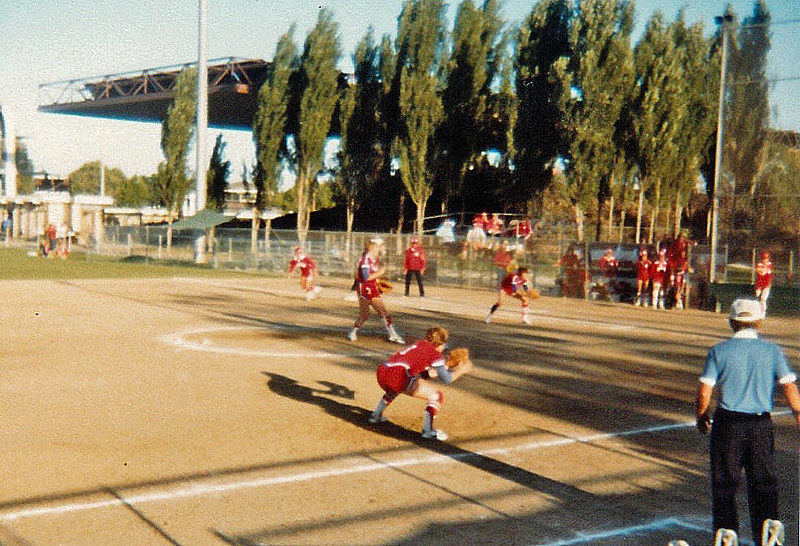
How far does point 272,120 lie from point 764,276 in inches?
1173

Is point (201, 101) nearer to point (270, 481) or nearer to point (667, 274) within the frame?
point (667, 274)

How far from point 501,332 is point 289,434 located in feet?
33.7

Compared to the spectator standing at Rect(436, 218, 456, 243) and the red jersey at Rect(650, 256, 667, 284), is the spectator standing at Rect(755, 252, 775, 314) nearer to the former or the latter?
the red jersey at Rect(650, 256, 667, 284)

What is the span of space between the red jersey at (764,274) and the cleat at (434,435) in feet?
57.1

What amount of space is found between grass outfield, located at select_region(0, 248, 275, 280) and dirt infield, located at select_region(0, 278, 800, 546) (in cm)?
1647

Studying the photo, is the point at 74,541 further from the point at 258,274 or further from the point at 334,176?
the point at 334,176

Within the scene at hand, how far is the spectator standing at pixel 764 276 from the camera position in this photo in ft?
78.8

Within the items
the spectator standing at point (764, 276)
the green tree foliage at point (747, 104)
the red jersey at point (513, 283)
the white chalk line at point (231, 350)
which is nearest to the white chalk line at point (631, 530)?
the white chalk line at point (231, 350)

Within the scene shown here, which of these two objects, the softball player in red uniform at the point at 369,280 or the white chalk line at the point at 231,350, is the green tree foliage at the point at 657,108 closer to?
the softball player in red uniform at the point at 369,280

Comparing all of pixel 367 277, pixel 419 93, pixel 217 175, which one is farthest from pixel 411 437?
pixel 217 175

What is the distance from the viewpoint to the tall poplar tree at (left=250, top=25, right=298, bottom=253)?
47531 mm

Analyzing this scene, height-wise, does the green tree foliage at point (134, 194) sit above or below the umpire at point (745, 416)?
above

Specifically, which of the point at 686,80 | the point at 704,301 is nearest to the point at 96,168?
the point at 686,80

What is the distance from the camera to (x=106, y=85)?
181ft
